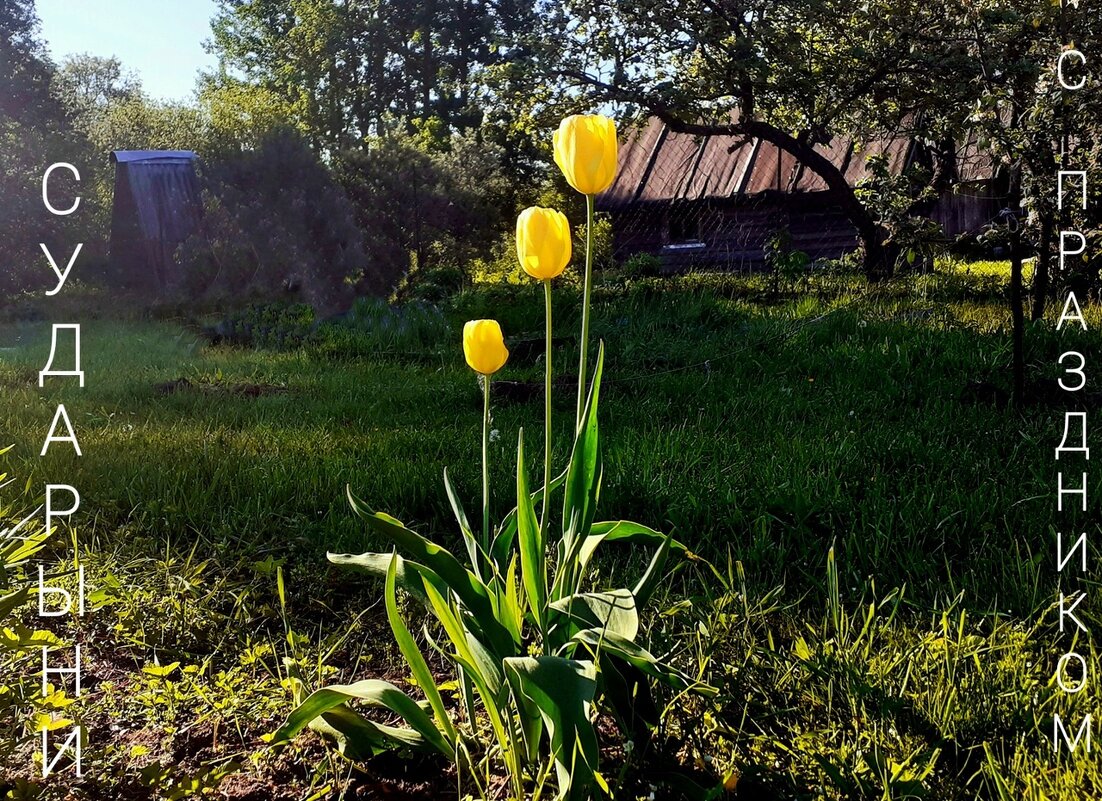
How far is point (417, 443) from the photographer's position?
3150 millimetres

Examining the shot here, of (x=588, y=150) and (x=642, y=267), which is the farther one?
(x=642, y=267)

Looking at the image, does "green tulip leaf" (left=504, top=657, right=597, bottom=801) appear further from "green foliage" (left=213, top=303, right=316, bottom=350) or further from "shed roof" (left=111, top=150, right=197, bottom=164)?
"shed roof" (left=111, top=150, right=197, bottom=164)

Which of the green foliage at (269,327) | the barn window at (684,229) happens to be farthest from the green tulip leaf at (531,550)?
the barn window at (684,229)

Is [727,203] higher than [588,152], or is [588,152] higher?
[727,203]

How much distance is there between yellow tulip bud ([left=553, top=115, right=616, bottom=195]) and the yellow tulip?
6 cm

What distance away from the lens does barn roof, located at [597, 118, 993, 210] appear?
11.5 meters

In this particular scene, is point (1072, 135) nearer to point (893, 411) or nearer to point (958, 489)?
point (893, 411)

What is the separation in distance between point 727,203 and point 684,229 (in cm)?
69

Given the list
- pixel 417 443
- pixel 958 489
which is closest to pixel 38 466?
pixel 417 443

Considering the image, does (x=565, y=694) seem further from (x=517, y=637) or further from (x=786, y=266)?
(x=786, y=266)

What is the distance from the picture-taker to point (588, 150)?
1.12m

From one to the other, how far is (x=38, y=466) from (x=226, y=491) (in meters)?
0.63

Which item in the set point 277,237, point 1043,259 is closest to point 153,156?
point 277,237

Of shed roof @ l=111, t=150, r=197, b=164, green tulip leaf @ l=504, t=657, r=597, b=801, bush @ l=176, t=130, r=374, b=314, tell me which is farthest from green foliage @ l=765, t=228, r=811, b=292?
shed roof @ l=111, t=150, r=197, b=164
